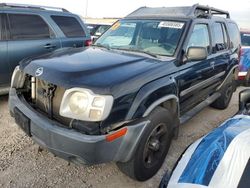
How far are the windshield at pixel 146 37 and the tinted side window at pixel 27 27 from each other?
5.85ft

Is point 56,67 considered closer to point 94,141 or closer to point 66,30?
point 94,141

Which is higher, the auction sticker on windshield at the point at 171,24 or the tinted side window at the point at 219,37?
the auction sticker on windshield at the point at 171,24

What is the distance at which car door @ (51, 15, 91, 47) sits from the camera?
583 cm

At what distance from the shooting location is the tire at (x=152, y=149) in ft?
9.11

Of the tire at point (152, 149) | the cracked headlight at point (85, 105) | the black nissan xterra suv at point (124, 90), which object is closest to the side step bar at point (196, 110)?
the black nissan xterra suv at point (124, 90)

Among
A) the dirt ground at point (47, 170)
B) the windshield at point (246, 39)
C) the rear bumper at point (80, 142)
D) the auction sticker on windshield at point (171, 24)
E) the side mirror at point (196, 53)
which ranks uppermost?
the auction sticker on windshield at point (171, 24)

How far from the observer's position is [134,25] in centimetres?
409

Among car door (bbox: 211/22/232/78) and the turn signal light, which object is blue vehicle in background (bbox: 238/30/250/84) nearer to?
car door (bbox: 211/22/232/78)

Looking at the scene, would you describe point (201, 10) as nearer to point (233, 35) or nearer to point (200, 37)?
point (200, 37)

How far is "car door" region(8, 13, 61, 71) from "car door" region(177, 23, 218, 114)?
2.96m

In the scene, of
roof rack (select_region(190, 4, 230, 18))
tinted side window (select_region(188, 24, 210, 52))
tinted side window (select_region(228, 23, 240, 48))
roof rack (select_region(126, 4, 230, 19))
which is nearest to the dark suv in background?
roof rack (select_region(126, 4, 230, 19))

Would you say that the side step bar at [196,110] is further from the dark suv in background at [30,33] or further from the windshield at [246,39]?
the windshield at [246,39]

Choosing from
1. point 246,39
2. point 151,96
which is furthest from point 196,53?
point 246,39

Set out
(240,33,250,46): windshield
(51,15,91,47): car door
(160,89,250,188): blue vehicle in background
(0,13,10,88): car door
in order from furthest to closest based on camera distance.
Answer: (240,33,250,46): windshield
(51,15,91,47): car door
(0,13,10,88): car door
(160,89,250,188): blue vehicle in background
